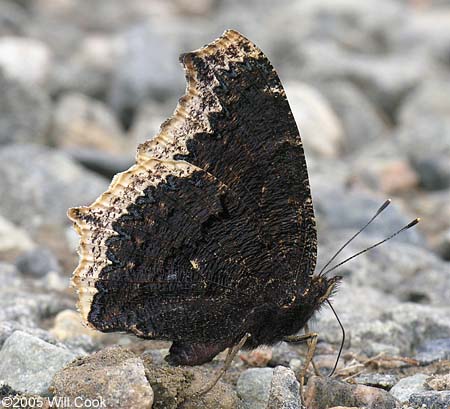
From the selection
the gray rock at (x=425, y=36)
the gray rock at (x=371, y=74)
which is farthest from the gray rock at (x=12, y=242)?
the gray rock at (x=425, y=36)

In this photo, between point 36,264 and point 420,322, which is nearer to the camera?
point 420,322

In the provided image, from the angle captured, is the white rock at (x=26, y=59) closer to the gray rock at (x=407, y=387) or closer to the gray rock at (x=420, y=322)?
the gray rock at (x=420, y=322)

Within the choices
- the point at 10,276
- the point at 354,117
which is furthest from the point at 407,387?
the point at 354,117

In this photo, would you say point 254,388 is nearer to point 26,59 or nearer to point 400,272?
point 400,272

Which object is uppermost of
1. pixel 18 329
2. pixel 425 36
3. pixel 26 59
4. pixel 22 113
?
pixel 425 36

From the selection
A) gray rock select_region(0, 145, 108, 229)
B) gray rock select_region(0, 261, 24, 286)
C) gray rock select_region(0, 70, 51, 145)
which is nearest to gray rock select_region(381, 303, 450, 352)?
gray rock select_region(0, 261, 24, 286)
